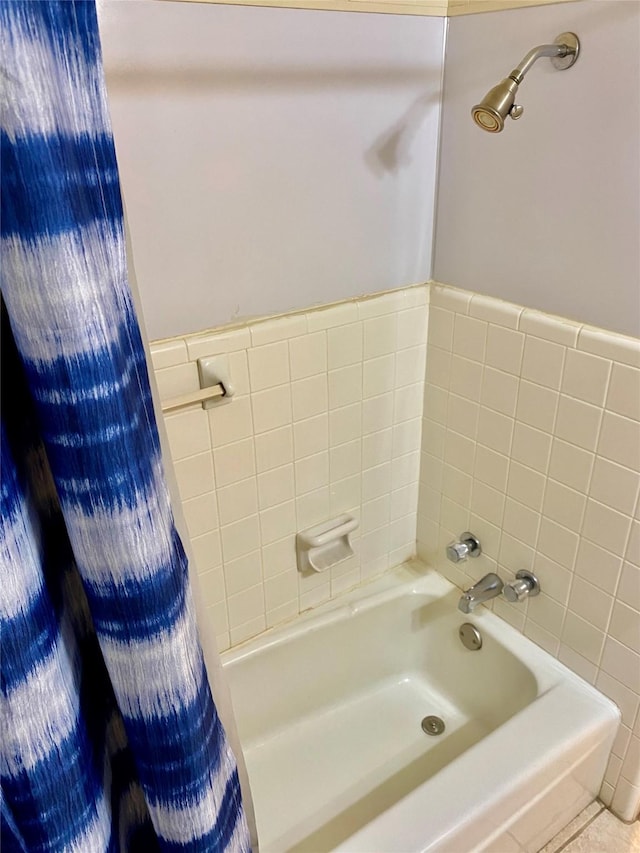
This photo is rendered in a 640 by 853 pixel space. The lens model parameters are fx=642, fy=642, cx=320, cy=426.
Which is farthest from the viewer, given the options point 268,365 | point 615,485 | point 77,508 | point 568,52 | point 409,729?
point 409,729

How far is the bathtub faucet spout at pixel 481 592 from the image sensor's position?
151 cm

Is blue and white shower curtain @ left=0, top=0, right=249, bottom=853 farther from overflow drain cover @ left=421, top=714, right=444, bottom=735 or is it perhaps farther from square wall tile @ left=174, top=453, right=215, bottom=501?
overflow drain cover @ left=421, top=714, right=444, bottom=735

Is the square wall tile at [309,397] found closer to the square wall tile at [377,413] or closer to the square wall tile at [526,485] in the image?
the square wall tile at [377,413]

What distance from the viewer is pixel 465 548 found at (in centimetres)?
158

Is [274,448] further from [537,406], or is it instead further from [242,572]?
[537,406]

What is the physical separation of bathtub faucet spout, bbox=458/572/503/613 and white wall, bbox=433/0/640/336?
0.66 metres

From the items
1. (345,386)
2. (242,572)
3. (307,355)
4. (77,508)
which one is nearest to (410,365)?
(345,386)

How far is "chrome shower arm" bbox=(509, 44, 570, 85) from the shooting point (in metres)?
1.00

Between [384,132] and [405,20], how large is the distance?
0.65 ft

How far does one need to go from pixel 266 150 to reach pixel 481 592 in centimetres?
108

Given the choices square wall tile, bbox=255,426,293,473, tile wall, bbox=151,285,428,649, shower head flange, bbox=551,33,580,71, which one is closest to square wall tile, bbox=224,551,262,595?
tile wall, bbox=151,285,428,649

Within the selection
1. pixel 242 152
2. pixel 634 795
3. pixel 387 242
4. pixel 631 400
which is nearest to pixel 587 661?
pixel 634 795

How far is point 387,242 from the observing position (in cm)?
141

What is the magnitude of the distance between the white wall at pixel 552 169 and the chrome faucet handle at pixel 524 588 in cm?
60
